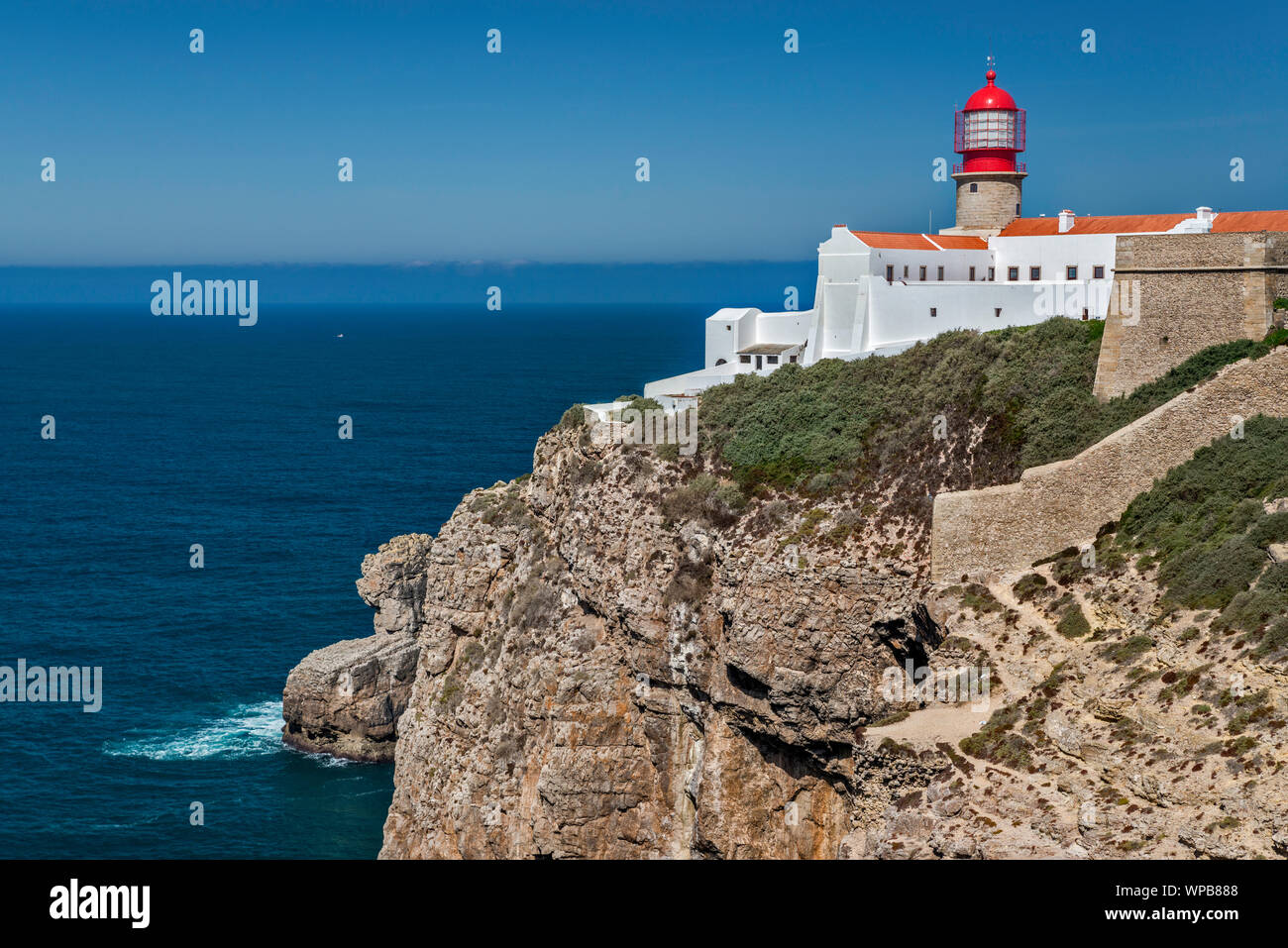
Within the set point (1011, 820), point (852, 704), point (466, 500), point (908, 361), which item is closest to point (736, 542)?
point (852, 704)

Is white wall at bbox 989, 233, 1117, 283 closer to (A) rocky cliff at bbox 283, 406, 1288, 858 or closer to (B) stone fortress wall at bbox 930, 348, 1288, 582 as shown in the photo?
(B) stone fortress wall at bbox 930, 348, 1288, 582

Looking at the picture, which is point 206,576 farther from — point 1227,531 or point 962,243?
point 1227,531

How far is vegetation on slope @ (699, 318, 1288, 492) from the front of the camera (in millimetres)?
33094

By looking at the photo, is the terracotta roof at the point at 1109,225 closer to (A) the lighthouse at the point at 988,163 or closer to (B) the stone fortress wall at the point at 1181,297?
(A) the lighthouse at the point at 988,163

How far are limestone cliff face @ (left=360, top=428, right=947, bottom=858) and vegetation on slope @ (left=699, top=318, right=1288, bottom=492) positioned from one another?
267 cm

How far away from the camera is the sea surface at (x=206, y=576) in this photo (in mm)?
46031

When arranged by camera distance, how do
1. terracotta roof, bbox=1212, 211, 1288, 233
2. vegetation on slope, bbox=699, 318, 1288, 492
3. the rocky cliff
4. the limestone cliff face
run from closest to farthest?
the rocky cliff, the limestone cliff face, vegetation on slope, bbox=699, 318, 1288, 492, terracotta roof, bbox=1212, 211, 1288, 233

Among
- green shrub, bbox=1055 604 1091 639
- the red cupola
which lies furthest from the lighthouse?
green shrub, bbox=1055 604 1091 639

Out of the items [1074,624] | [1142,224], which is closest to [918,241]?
[1142,224]

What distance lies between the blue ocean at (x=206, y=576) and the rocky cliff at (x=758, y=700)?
357 inches

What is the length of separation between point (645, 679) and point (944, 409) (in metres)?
11.4

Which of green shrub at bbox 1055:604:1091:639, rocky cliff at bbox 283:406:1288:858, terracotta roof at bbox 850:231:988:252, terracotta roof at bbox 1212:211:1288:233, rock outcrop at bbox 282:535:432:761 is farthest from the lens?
rock outcrop at bbox 282:535:432:761

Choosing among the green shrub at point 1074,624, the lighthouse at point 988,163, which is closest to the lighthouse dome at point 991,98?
the lighthouse at point 988,163

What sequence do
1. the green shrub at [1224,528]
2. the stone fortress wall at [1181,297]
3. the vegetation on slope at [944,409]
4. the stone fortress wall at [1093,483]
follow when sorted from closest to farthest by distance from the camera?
the green shrub at [1224,528] → the stone fortress wall at [1093,483] → the stone fortress wall at [1181,297] → the vegetation on slope at [944,409]
